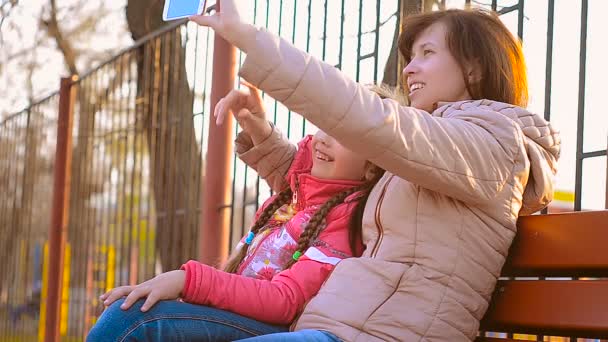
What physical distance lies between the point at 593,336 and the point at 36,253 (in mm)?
6337

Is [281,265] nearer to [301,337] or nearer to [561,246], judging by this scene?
[301,337]

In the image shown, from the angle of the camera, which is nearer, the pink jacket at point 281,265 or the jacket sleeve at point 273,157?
the pink jacket at point 281,265

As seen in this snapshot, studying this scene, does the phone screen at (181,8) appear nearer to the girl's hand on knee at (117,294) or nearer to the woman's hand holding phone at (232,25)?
the woman's hand holding phone at (232,25)

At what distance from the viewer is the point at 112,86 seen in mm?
5715

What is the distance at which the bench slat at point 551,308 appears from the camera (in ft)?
6.20

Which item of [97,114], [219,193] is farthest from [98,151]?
[219,193]

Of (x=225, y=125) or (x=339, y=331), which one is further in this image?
(x=225, y=125)

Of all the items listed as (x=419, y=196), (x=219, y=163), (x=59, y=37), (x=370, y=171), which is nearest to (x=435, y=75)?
(x=370, y=171)

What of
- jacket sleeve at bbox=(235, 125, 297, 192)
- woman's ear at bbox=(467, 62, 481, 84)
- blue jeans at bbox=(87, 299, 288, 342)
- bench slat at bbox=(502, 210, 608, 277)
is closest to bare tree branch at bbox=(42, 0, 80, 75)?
jacket sleeve at bbox=(235, 125, 297, 192)

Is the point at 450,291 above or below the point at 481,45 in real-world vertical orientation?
below

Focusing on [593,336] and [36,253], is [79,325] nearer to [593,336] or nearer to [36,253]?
[36,253]

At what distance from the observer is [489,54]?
7.56 ft

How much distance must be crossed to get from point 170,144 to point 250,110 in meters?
2.37

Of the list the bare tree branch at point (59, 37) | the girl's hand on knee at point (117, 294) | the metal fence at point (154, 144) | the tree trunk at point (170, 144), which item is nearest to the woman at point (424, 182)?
the girl's hand on knee at point (117, 294)
